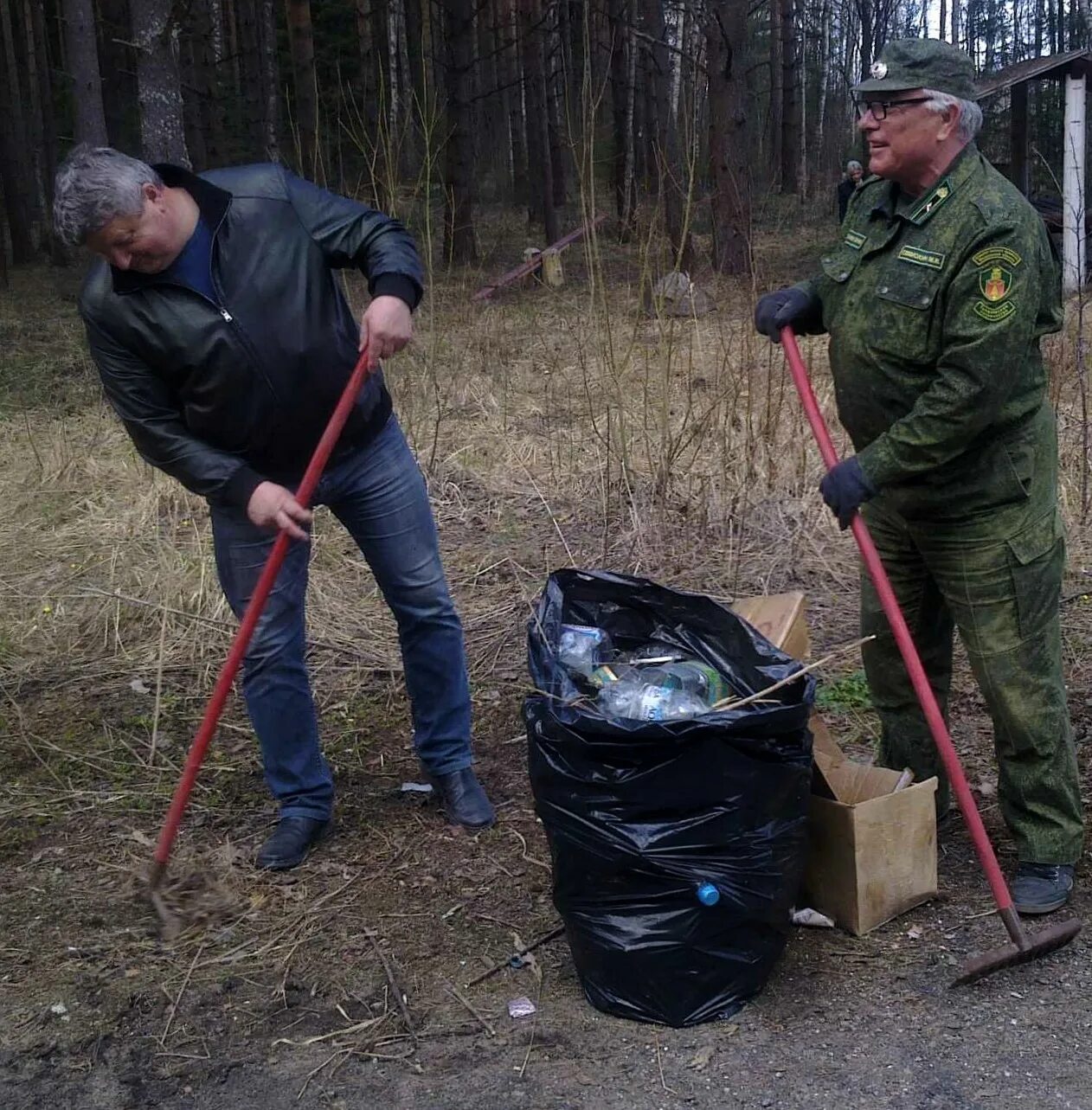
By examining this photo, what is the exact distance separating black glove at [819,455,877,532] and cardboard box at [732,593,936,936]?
0.67 m

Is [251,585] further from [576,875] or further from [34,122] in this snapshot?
[34,122]

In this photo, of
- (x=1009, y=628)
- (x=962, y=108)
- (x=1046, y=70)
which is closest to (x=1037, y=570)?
(x=1009, y=628)

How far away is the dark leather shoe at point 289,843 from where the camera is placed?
11.1ft

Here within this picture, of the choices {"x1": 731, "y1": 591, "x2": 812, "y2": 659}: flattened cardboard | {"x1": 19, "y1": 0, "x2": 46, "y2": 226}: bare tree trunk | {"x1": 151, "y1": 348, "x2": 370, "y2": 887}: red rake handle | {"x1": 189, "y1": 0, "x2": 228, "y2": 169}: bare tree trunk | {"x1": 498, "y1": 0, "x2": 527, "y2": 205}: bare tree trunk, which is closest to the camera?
{"x1": 151, "y1": 348, "x2": 370, "y2": 887}: red rake handle

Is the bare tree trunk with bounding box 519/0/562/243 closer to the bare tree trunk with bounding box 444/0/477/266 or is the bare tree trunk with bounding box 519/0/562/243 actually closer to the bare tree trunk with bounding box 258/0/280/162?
the bare tree trunk with bounding box 444/0/477/266

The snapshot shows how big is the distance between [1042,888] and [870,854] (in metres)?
0.46

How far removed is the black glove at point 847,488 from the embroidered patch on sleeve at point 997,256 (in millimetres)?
470

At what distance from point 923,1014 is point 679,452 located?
332 centimetres

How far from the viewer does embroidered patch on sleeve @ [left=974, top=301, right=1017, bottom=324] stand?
252 centimetres

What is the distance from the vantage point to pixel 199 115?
59.9 ft

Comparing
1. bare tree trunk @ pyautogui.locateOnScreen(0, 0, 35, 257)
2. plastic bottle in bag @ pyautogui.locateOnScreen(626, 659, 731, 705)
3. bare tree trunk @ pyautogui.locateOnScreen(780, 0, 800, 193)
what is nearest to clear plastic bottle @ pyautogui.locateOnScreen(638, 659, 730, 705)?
plastic bottle in bag @ pyautogui.locateOnScreen(626, 659, 731, 705)

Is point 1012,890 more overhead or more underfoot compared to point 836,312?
more underfoot

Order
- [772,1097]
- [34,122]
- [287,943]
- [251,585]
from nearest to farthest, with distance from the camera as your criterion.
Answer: [772,1097], [287,943], [251,585], [34,122]

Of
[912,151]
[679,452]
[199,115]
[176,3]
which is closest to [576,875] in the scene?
[912,151]
